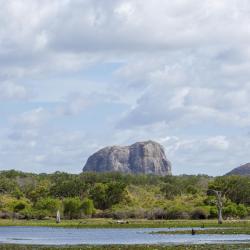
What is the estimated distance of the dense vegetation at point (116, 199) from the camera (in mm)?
135375

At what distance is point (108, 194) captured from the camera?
507 feet

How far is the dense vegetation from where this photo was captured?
135 meters

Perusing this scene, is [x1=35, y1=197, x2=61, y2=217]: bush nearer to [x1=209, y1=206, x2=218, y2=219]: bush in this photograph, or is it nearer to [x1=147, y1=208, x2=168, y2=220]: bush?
[x1=147, y1=208, x2=168, y2=220]: bush

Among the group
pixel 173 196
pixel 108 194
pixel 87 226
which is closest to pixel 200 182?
pixel 173 196

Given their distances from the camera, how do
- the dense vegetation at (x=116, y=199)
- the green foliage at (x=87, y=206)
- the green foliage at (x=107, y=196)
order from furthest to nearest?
the green foliage at (x=107, y=196) < the green foliage at (x=87, y=206) < the dense vegetation at (x=116, y=199)

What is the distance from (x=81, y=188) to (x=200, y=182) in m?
41.6

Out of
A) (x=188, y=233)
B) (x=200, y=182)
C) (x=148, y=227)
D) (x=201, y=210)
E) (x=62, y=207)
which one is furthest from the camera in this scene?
(x=200, y=182)

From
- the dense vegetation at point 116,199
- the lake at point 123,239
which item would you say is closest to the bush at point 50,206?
the dense vegetation at point 116,199

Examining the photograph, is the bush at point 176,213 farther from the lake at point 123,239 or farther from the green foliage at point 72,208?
the lake at point 123,239

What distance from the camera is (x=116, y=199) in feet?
503

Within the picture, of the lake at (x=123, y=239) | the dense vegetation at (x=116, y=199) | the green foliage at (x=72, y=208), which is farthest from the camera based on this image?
the green foliage at (x=72, y=208)

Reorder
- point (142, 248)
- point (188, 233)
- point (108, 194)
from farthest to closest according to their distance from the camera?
point (108, 194), point (188, 233), point (142, 248)

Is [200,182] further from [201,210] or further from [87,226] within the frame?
[87,226]

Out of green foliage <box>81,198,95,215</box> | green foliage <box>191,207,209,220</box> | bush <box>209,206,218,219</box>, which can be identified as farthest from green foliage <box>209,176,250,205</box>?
green foliage <box>81,198,95,215</box>
